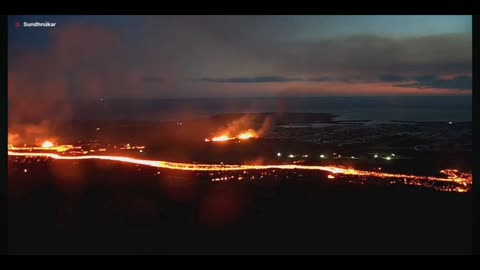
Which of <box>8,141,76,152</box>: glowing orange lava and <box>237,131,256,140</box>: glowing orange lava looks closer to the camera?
<box>8,141,76,152</box>: glowing orange lava

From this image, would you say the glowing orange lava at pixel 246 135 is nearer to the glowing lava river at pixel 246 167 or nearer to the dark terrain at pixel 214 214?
the glowing lava river at pixel 246 167

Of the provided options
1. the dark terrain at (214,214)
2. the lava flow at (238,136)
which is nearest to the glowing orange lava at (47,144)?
the dark terrain at (214,214)

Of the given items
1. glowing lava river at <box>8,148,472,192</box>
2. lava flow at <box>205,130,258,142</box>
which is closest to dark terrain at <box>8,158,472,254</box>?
glowing lava river at <box>8,148,472,192</box>

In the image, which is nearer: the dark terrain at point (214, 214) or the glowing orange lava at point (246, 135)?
the dark terrain at point (214, 214)

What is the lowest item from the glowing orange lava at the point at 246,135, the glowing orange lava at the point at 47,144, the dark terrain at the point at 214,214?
the dark terrain at the point at 214,214

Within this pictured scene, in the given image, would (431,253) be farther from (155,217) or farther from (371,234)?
(155,217)

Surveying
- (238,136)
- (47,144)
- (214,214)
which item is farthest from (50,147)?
(238,136)

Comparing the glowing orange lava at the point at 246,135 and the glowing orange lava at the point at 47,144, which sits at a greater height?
the glowing orange lava at the point at 47,144

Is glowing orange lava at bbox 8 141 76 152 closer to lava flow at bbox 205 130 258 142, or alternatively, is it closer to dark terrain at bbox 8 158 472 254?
dark terrain at bbox 8 158 472 254

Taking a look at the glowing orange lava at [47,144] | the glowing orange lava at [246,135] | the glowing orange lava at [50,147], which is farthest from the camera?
the glowing orange lava at [246,135]

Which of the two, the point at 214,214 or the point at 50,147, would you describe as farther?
the point at 50,147

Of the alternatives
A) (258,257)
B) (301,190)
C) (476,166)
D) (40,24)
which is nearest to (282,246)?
(258,257)

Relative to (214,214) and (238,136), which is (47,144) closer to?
(214,214)
